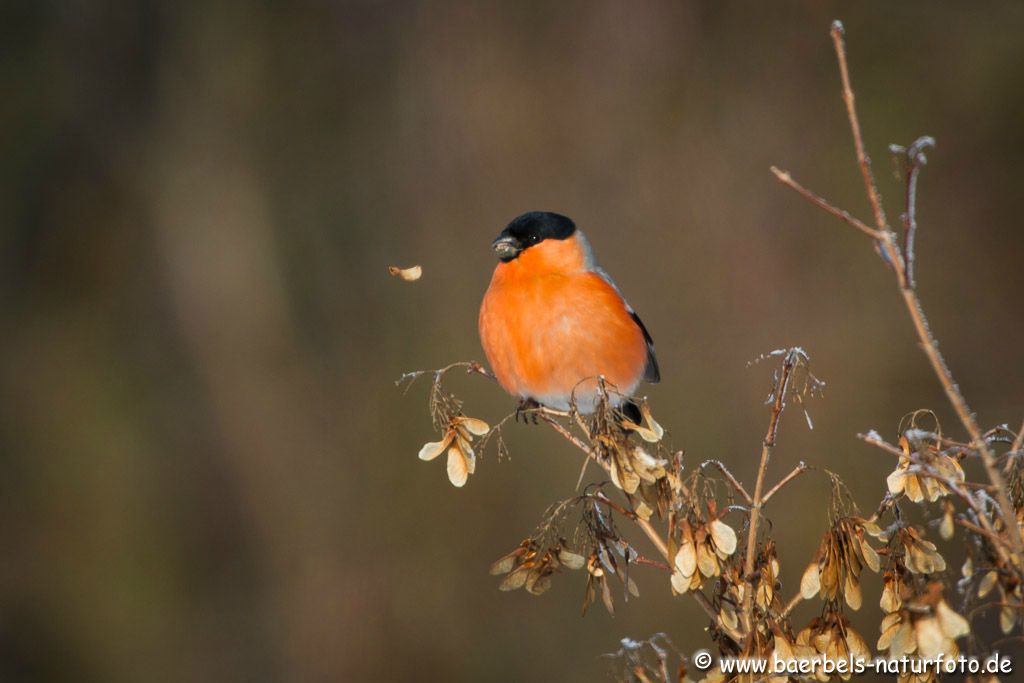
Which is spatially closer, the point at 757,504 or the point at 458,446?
the point at 757,504

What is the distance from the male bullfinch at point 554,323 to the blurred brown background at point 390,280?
266cm

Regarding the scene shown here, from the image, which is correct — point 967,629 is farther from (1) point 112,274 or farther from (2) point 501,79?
(1) point 112,274

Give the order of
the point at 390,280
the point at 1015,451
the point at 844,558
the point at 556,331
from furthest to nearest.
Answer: the point at 390,280 < the point at 556,331 < the point at 844,558 < the point at 1015,451

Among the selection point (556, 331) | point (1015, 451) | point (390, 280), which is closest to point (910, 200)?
point (1015, 451)

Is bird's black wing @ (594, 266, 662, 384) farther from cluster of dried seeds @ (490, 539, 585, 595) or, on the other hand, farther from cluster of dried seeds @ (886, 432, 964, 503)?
cluster of dried seeds @ (886, 432, 964, 503)

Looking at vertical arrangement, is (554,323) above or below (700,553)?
below

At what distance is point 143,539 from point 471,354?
7.16ft

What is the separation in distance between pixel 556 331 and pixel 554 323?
0.07ft

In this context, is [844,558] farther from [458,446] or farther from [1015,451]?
[458,446]

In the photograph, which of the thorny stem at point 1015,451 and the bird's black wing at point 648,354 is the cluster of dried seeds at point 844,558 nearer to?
the thorny stem at point 1015,451

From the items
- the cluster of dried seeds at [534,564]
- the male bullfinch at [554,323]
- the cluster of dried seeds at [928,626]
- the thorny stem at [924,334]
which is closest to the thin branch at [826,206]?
the thorny stem at [924,334]

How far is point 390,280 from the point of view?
558 centimetres

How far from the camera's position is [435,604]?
5.26 meters

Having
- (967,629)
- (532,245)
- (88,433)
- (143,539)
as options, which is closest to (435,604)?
(143,539)
